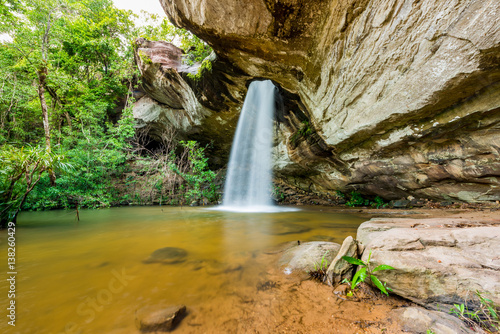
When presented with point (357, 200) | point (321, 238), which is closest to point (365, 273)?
point (321, 238)

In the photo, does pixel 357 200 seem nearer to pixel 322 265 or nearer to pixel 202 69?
pixel 322 265

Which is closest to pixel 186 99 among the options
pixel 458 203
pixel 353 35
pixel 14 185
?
pixel 14 185

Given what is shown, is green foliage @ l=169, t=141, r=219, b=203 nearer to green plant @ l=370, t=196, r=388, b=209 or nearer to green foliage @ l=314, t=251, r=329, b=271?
green plant @ l=370, t=196, r=388, b=209

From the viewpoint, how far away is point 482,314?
1314 millimetres

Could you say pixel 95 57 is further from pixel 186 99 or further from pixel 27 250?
pixel 27 250

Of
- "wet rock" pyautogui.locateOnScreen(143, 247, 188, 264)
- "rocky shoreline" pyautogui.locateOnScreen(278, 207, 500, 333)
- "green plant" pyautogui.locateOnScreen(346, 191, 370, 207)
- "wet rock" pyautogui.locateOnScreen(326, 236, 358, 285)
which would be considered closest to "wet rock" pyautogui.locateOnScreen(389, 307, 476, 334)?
"rocky shoreline" pyautogui.locateOnScreen(278, 207, 500, 333)

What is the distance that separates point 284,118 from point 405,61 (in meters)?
5.29

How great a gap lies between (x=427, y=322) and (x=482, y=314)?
1.40ft

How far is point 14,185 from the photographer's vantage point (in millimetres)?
3990

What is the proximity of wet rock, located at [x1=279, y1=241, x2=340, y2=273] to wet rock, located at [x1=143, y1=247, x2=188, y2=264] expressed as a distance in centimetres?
149

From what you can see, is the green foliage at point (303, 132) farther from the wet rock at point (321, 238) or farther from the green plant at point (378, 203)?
the wet rock at point (321, 238)

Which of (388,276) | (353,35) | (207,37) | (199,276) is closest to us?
(388,276)

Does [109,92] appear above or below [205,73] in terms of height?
above

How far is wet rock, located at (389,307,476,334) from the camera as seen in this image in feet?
3.94
